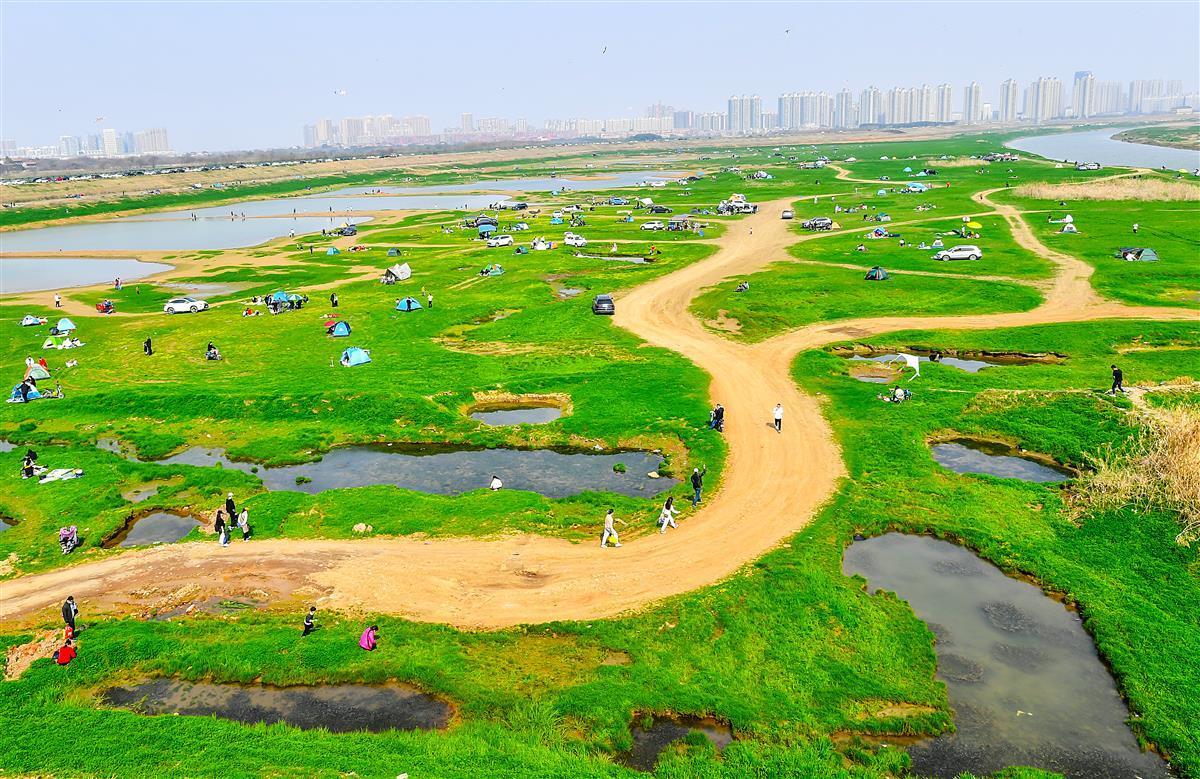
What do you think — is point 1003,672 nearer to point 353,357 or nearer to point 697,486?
point 697,486

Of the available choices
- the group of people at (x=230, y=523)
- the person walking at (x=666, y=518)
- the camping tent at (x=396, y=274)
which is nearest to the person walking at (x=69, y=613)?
the group of people at (x=230, y=523)

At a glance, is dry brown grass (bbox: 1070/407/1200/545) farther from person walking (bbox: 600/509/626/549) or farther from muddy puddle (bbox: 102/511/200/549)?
muddy puddle (bbox: 102/511/200/549)

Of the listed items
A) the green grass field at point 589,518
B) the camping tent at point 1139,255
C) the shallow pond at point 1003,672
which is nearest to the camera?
the shallow pond at point 1003,672

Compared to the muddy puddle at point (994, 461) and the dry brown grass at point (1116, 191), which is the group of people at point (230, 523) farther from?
the dry brown grass at point (1116, 191)

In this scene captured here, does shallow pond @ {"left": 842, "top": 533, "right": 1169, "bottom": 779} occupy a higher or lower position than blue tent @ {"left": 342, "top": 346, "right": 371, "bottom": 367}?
lower

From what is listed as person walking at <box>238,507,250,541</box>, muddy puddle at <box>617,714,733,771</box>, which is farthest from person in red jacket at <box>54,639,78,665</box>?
muddy puddle at <box>617,714,733,771</box>

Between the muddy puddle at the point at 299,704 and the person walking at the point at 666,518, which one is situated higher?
the person walking at the point at 666,518

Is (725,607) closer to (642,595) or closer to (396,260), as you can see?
(642,595)
